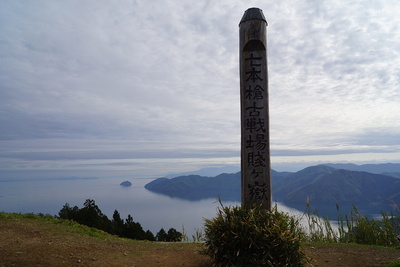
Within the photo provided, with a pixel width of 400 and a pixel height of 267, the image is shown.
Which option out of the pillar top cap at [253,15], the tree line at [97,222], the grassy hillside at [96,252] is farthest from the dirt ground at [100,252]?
the pillar top cap at [253,15]

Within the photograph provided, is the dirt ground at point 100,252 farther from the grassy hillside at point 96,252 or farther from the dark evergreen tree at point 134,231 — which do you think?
the dark evergreen tree at point 134,231

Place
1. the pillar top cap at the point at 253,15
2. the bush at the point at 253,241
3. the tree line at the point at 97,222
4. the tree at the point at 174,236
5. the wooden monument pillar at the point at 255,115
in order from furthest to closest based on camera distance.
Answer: the tree line at the point at 97,222
the tree at the point at 174,236
the pillar top cap at the point at 253,15
the wooden monument pillar at the point at 255,115
the bush at the point at 253,241

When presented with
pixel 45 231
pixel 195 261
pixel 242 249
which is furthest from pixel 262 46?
pixel 45 231

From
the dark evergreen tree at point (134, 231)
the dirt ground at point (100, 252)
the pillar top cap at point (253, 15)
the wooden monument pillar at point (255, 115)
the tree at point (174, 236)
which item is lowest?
the dark evergreen tree at point (134, 231)

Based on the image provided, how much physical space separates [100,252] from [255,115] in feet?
16.5

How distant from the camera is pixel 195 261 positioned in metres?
5.42

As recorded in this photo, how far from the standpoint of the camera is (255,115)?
5.34 metres

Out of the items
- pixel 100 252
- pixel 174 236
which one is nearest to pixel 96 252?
pixel 100 252

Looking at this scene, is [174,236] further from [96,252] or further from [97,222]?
[97,222]

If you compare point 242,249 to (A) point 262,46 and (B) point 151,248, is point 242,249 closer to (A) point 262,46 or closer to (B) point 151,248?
(B) point 151,248

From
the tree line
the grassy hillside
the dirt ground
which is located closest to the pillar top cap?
the grassy hillside

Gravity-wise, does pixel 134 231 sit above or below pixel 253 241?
below

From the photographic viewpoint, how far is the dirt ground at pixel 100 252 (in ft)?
16.4

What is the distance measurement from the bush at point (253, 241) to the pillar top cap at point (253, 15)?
170 inches
